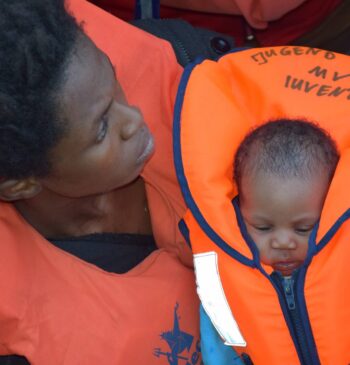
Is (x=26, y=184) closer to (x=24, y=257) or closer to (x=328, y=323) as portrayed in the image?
(x=24, y=257)

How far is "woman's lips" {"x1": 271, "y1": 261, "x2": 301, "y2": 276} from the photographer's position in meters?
1.30

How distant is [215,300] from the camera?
4.26 ft

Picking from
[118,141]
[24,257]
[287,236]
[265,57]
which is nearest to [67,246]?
[24,257]

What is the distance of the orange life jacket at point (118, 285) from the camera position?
1.21m

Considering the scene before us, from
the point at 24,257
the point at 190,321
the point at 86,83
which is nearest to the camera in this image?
the point at 86,83

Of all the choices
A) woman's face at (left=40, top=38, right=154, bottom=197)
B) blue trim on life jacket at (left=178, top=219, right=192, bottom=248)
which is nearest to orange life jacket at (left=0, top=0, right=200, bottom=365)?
blue trim on life jacket at (left=178, top=219, right=192, bottom=248)

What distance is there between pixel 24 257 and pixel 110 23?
0.47m

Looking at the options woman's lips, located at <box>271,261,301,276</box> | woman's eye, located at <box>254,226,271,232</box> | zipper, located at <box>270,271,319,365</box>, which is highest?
woman's eye, located at <box>254,226,271,232</box>

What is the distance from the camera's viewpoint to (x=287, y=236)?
127 centimetres

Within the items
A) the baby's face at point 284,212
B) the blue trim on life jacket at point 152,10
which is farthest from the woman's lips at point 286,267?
the blue trim on life jacket at point 152,10

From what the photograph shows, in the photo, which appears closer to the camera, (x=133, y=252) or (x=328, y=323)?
(x=328, y=323)

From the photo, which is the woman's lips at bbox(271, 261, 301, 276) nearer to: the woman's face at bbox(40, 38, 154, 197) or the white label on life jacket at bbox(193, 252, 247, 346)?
the white label on life jacket at bbox(193, 252, 247, 346)

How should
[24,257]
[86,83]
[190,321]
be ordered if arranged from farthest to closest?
1. [190,321]
2. [24,257]
3. [86,83]

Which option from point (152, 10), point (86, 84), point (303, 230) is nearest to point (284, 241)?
point (303, 230)
